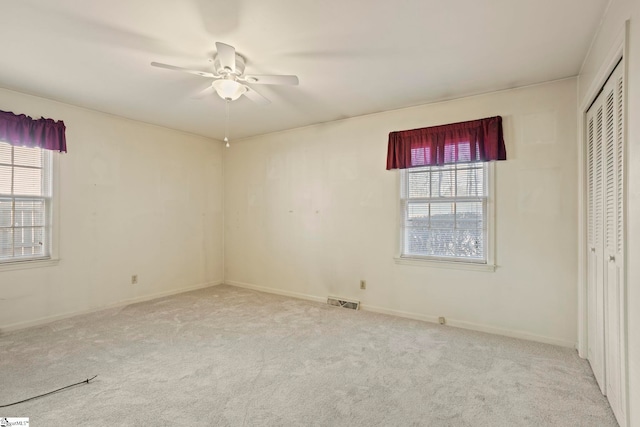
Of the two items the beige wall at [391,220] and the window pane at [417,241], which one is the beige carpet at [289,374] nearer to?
the beige wall at [391,220]

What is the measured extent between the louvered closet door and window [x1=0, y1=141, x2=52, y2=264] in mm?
5154

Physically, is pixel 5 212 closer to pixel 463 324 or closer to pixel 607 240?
pixel 463 324

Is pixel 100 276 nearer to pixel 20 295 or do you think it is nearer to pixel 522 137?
pixel 20 295

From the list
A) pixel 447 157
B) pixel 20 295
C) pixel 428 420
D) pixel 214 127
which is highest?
pixel 214 127

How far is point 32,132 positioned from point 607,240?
5296mm

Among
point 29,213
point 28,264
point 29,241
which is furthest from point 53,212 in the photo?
point 28,264

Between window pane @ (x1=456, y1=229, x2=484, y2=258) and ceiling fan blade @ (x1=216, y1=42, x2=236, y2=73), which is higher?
ceiling fan blade @ (x1=216, y1=42, x2=236, y2=73)

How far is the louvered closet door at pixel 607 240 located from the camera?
6.09ft

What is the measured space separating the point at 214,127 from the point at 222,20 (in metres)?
2.77

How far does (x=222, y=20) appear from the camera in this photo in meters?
2.15

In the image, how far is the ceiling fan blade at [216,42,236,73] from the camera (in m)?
2.15

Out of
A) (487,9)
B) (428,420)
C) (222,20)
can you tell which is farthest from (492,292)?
(222,20)

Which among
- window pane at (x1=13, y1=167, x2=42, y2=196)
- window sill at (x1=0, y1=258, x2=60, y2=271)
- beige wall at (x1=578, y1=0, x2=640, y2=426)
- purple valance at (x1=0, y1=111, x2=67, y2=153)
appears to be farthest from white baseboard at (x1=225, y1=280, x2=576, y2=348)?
purple valance at (x1=0, y1=111, x2=67, y2=153)

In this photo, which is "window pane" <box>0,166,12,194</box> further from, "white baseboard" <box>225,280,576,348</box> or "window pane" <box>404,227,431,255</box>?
"window pane" <box>404,227,431,255</box>
